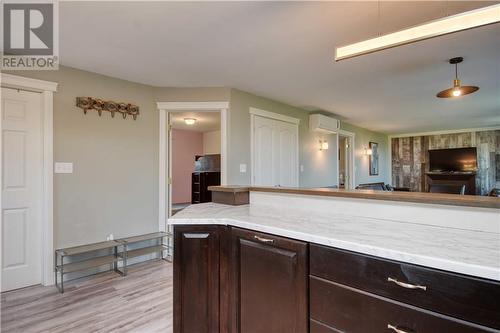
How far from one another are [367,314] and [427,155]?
28.1ft

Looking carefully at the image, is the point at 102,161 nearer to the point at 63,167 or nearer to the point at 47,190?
the point at 63,167

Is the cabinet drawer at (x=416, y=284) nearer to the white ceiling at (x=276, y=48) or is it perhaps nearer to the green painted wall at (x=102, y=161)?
the white ceiling at (x=276, y=48)

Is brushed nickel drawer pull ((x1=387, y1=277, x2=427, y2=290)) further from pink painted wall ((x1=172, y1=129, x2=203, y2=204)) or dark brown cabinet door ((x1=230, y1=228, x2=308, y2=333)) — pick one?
pink painted wall ((x1=172, y1=129, x2=203, y2=204))

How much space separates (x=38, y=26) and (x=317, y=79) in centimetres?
288

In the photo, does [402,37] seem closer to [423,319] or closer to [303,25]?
[303,25]

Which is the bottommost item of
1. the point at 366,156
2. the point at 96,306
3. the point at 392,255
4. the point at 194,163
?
the point at 96,306

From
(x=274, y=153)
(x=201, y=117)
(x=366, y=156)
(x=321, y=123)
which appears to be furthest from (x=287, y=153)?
(x=366, y=156)

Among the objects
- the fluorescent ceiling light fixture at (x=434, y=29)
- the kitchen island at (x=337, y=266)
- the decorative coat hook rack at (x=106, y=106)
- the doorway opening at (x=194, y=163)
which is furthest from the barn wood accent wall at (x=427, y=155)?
the decorative coat hook rack at (x=106, y=106)

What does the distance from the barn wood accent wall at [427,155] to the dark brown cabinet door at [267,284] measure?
8325mm

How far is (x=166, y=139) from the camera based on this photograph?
373 centimetres

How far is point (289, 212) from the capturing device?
6.09 ft

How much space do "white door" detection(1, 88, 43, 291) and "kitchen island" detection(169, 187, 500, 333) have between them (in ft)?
6.90

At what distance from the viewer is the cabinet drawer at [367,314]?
3.07 ft

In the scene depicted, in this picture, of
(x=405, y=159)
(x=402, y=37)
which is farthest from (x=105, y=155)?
(x=405, y=159)
